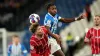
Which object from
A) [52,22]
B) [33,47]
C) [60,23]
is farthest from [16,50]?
[33,47]

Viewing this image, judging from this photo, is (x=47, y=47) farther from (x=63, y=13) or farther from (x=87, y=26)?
(x=63, y=13)

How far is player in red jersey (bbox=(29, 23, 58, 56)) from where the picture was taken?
1028 cm

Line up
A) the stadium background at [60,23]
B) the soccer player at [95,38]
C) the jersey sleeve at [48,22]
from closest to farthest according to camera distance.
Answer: the jersey sleeve at [48,22] < the soccer player at [95,38] < the stadium background at [60,23]

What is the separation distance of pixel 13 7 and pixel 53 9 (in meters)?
13.3

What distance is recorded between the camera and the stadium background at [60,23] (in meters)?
19.4

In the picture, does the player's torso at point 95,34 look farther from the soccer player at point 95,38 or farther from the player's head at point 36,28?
the player's head at point 36,28

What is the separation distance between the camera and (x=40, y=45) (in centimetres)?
1040

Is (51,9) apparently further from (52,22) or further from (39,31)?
(39,31)

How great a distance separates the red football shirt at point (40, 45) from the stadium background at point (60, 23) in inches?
317

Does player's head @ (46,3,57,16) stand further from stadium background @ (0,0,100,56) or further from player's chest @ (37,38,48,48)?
stadium background @ (0,0,100,56)

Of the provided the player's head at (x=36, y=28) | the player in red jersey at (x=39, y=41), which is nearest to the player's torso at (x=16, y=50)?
the player in red jersey at (x=39, y=41)

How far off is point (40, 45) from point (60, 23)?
10525 mm

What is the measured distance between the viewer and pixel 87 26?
19609 mm

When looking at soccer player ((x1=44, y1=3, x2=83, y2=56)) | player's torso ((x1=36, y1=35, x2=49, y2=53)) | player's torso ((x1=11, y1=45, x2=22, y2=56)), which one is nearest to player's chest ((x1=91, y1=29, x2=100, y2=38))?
soccer player ((x1=44, y1=3, x2=83, y2=56))
